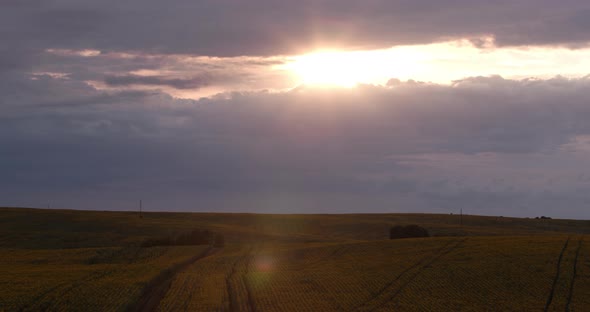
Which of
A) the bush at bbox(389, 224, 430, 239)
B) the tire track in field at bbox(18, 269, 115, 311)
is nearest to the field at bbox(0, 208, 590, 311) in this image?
the tire track in field at bbox(18, 269, 115, 311)

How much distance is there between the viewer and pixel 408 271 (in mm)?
58031

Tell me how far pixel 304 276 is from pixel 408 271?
30.6 feet

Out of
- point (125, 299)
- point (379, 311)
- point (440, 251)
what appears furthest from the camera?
point (440, 251)

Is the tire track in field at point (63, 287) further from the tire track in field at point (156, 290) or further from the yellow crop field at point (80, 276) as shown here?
the tire track in field at point (156, 290)

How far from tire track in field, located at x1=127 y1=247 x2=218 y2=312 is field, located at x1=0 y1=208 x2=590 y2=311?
0.29 feet

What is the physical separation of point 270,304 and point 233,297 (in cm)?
381

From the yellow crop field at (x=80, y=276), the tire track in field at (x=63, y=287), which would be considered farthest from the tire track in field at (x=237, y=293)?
the tire track in field at (x=63, y=287)

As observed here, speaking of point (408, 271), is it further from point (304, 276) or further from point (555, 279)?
point (555, 279)

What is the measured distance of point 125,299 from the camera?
44.3m

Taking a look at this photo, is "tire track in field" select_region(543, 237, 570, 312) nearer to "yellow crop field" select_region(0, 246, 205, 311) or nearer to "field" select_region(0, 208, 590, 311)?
"field" select_region(0, 208, 590, 311)

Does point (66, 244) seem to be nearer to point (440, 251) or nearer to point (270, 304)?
point (440, 251)

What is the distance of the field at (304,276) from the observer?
43.6 meters

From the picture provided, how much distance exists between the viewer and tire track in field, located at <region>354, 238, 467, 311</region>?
145 feet

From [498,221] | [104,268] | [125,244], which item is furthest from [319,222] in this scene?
[104,268]
